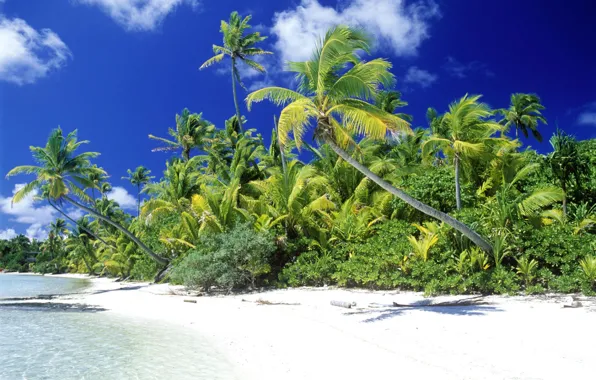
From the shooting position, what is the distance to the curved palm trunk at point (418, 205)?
8992mm

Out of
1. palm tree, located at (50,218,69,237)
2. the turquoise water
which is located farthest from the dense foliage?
palm tree, located at (50,218,69,237)

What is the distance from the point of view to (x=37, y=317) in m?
10.9

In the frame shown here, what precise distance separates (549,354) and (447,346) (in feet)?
3.81

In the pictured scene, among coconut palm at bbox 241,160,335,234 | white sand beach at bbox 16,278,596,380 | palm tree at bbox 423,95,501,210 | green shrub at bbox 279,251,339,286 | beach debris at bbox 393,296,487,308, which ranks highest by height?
palm tree at bbox 423,95,501,210

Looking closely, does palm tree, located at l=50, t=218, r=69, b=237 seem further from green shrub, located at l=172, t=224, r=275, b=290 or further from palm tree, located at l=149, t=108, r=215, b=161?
green shrub, located at l=172, t=224, r=275, b=290

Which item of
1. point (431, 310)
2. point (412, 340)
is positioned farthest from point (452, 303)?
point (412, 340)

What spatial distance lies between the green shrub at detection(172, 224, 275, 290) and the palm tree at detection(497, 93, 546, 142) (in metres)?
25.1

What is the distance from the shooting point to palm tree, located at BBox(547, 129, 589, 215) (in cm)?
1266

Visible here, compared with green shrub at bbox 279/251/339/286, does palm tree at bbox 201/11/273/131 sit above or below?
above

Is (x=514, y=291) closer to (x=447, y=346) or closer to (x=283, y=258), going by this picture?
(x=447, y=346)

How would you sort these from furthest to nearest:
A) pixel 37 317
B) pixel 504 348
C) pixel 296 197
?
pixel 296 197
pixel 37 317
pixel 504 348

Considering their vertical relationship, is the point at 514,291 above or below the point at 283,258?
below

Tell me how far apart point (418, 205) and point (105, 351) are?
6.85 meters

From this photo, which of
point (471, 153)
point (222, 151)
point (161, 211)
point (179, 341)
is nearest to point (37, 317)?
point (179, 341)
